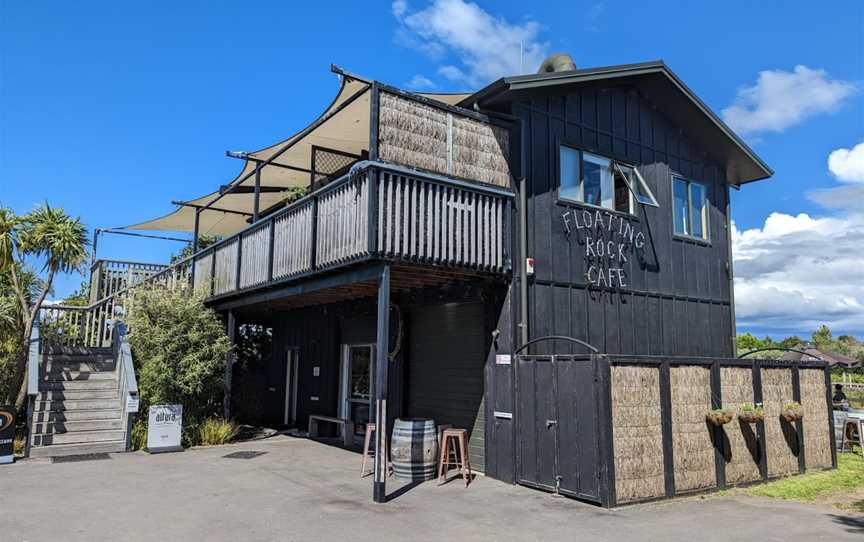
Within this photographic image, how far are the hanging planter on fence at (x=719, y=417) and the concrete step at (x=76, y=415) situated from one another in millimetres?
10541

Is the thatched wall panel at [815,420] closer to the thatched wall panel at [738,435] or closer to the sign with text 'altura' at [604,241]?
the thatched wall panel at [738,435]

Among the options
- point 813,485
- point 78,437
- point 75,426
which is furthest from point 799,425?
point 75,426

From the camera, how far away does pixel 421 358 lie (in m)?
11.3

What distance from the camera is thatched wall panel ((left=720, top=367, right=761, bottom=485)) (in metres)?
8.83

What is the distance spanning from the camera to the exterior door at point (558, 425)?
7684 mm

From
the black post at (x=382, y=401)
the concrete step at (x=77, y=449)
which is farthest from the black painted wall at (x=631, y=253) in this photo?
the concrete step at (x=77, y=449)

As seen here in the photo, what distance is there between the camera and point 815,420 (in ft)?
34.1

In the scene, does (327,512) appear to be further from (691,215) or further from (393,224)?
(691,215)

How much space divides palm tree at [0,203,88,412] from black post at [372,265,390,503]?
316 inches

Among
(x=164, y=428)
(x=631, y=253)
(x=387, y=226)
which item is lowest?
(x=164, y=428)

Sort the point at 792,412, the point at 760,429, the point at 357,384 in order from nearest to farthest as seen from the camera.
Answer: the point at 760,429
the point at 792,412
the point at 357,384

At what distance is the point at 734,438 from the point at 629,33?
7.02 meters

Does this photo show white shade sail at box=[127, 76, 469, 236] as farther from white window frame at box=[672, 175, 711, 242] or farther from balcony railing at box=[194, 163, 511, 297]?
white window frame at box=[672, 175, 711, 242]

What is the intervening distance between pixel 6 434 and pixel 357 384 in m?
6.19
